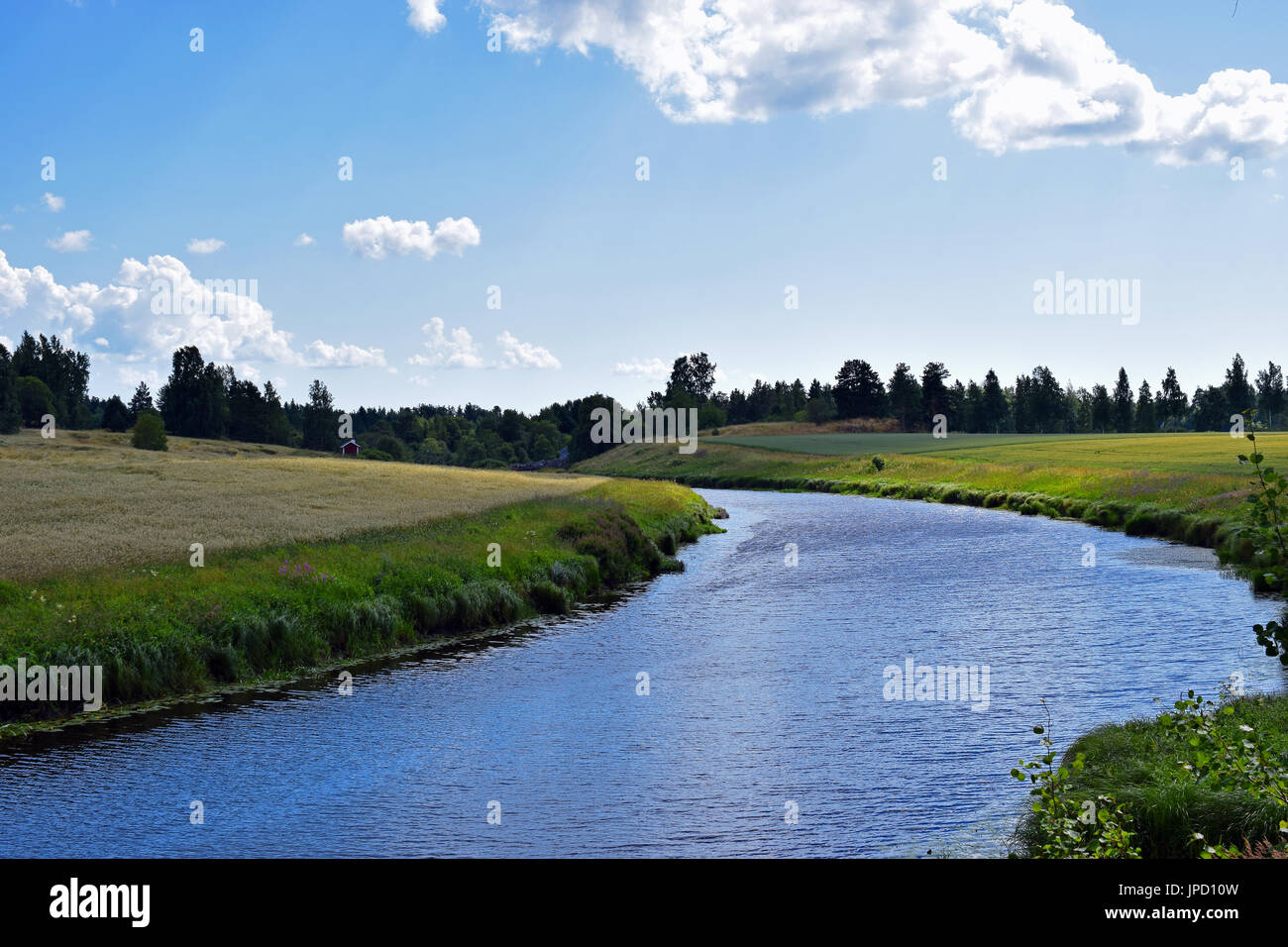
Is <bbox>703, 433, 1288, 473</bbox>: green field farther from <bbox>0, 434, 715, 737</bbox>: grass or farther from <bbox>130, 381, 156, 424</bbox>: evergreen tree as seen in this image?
<bbox>130, 381, 156, 424</bbox>: evergreen tree

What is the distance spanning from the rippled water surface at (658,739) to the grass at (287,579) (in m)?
1.69

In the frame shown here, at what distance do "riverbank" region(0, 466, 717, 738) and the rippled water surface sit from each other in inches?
58.9

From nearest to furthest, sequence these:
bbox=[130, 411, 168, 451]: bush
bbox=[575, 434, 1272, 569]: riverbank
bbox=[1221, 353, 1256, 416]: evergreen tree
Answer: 1. bbox=[575, 434, 1272, 569]: riverbank
2. bbox=[130, 411, 168, 451]: bush
3. bbox=[1221, 353, 1256, 416]: evergreen tree

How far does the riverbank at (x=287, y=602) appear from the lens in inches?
794

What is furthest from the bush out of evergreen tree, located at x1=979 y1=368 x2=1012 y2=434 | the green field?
evergreen tree, located at x1=979 y1=368 x2=1012 y2=434

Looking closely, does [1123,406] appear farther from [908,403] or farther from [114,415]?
[114,415]

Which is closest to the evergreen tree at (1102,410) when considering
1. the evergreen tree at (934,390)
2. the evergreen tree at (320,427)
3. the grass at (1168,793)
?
the evergreen tree at (934,390)

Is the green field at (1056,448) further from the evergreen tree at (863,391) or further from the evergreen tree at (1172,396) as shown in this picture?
the evergreen tree at (1172,396)

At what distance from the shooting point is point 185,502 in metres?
45.4

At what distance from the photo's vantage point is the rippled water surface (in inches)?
535

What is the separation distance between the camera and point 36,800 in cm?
1477
